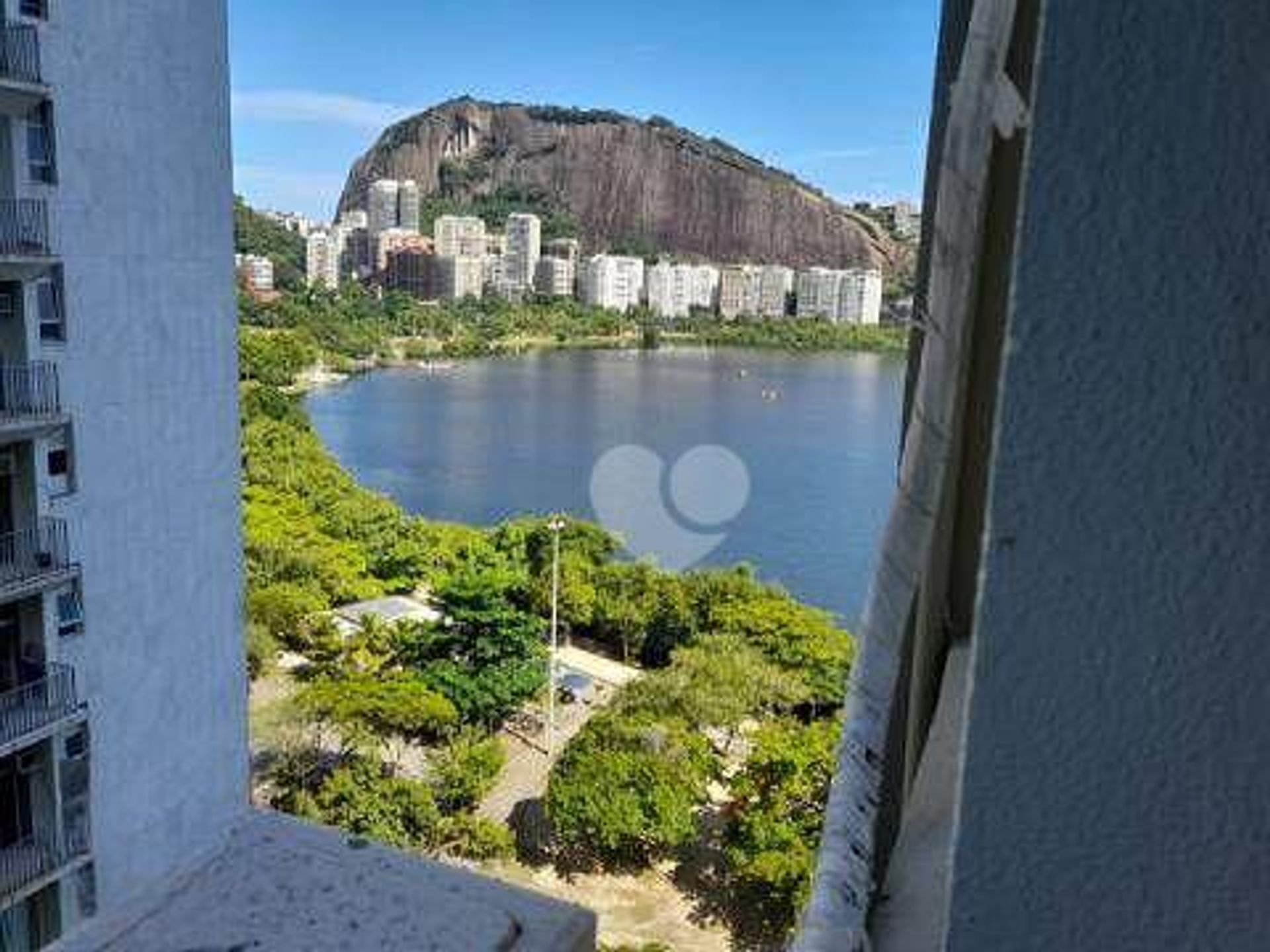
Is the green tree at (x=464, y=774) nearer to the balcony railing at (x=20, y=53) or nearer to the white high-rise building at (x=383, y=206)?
the balcony railing at (x=20, y=53)

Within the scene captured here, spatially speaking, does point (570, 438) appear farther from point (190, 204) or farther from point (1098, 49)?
point (1098, 49)

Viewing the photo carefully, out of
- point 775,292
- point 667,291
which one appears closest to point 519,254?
point 667,291

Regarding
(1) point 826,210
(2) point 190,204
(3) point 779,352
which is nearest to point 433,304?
(3) point 779,352

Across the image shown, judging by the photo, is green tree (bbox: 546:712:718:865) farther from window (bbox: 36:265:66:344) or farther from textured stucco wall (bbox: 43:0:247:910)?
window (bbox: 36:265:66:344)

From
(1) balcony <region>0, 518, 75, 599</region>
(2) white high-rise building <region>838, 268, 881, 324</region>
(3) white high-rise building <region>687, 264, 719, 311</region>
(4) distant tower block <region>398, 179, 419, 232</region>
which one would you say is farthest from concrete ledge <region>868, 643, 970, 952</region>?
(4) distant tower block <region>398, 179, 419, 232</region>

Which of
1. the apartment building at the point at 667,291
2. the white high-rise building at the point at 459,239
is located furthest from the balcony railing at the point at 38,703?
the white high-rise building at the point at 459,239

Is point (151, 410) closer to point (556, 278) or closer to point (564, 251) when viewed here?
point (556, 278)
